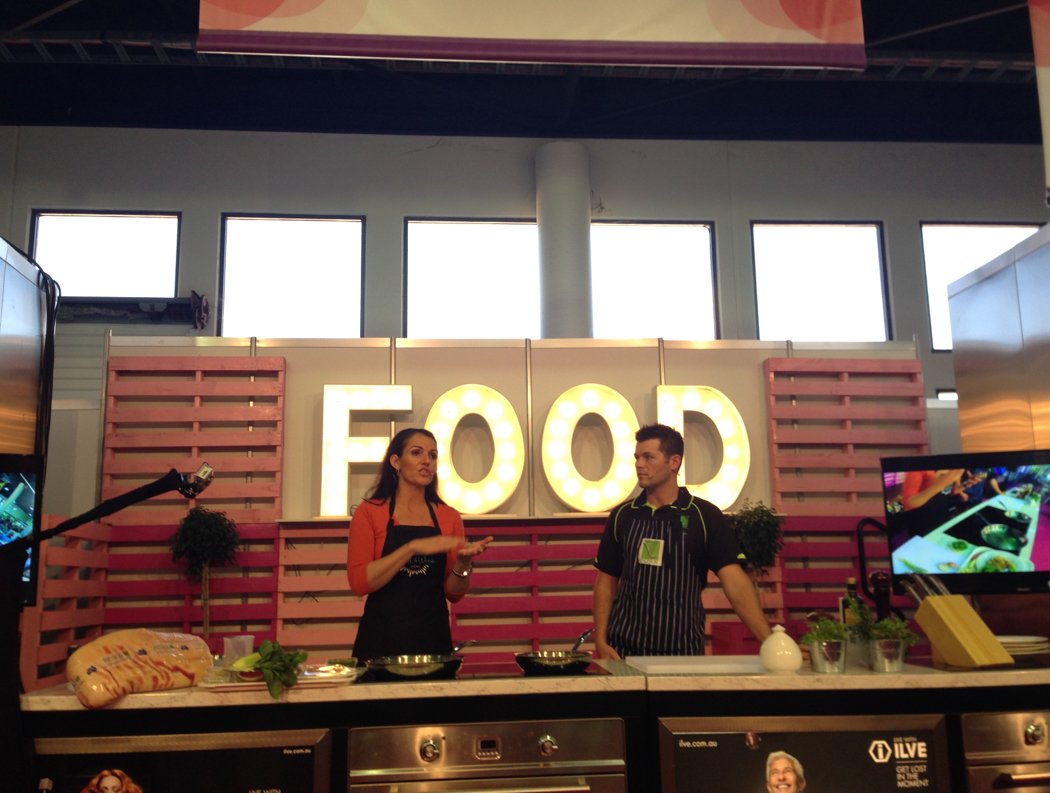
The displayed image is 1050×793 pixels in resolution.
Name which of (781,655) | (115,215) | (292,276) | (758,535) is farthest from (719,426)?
(115,215)

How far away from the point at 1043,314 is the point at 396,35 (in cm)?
432

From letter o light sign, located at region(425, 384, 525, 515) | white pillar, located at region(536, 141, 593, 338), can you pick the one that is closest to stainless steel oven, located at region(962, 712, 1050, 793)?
letter o light sign, located at region(425, 384, 525, 515)

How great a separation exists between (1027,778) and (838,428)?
181 inches

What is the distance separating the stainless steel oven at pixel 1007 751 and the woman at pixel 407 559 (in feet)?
5.81

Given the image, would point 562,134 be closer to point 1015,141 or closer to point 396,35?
point 1015,141

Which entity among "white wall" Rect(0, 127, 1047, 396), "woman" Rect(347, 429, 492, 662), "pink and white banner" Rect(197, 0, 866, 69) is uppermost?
"white wall" Rect(0, 127, 1047, 396)

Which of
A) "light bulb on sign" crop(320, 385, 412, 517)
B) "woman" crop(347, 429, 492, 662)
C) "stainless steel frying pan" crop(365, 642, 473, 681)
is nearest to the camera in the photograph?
"stainless steel frying pan" crop(365, 642, 473, 681)

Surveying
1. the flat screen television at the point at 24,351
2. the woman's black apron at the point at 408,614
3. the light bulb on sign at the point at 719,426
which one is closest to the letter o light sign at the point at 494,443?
the light bulb on sign at the point at 719,426

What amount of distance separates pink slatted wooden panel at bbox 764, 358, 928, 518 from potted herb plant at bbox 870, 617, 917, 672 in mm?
4046

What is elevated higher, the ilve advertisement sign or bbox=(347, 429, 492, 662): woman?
bbox=(347, 429, 492, 662): woman

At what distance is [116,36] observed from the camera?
349 inches

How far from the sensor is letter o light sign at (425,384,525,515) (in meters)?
6.75

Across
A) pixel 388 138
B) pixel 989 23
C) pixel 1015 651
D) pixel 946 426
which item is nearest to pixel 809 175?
pixel 989 23

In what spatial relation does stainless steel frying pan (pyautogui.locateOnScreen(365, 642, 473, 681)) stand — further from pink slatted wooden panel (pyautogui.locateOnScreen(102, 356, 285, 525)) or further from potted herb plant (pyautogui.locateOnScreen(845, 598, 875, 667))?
pink slatted wooden panel (pyautogui.locateOnScreen(102, 356, 285, 525))
